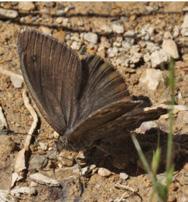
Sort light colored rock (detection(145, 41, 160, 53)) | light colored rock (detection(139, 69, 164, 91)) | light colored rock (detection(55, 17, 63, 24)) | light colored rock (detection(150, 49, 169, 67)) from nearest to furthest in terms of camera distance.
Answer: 1. light colored rock (detection(139, 69, 164, 91))
2. light colored rock (detection(150, 49, 169, 67))
3. light colored rock (detection(145, 41, 160, 53))
4. light colored rock (detection(55, 17, 63, 24))

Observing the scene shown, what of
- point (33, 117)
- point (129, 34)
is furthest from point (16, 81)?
point (129, 34)

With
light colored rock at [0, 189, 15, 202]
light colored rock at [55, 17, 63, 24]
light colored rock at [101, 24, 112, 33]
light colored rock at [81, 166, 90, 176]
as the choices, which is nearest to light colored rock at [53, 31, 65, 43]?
light colored rock at [55, 17, 63, 24]

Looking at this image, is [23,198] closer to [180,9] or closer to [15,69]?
[15,69]

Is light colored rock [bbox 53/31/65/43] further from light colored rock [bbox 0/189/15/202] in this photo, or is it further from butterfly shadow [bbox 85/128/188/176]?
light colored rock [bbox 0/189/15/202]

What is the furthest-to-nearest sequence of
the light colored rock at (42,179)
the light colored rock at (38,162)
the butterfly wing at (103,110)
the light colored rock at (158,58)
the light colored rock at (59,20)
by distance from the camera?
the light colored rock at (59,20) → the light colored rock at (158,58) → the light colored rock at (38,162) → the light colored rock at (42,179) → the butterfly wing at (103,110)

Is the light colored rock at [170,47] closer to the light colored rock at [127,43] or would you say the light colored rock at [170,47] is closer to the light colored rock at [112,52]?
the light colored rock at [127,43]

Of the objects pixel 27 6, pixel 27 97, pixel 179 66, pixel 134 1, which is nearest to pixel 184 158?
pixel 179 66

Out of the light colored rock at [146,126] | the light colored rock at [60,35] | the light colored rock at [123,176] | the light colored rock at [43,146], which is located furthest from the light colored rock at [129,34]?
the light colored rock at [123,176]
